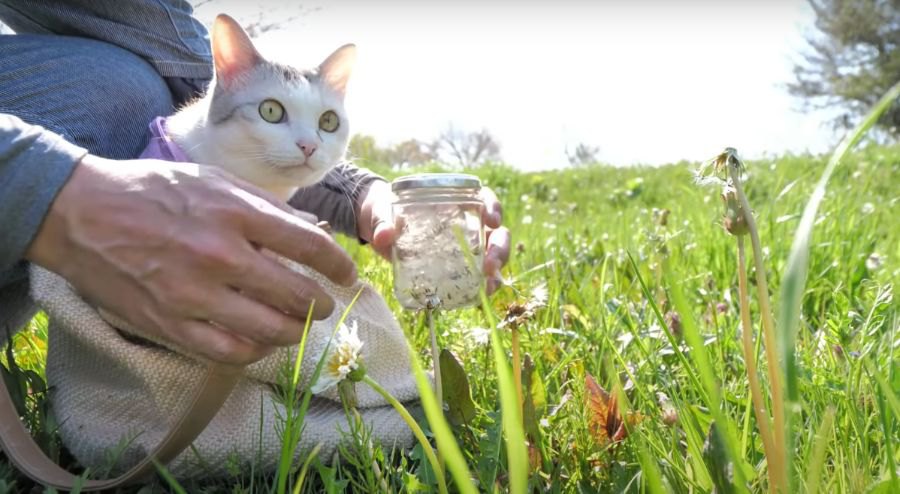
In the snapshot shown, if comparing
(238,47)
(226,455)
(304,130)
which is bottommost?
(226,455)

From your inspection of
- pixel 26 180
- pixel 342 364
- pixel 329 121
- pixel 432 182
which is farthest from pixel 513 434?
pixel 329 121

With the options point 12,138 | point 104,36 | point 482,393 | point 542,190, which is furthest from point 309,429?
point 542,190

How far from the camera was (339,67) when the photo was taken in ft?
4.50

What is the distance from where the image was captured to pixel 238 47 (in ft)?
4.05

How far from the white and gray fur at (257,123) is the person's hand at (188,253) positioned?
0.48 metres

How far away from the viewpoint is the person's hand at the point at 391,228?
958 millimetres

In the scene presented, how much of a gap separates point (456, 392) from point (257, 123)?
0.60 m

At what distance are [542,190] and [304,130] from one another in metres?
3.55

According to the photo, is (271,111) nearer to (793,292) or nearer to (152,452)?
(152,452)

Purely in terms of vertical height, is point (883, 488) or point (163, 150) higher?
point (163, 150)

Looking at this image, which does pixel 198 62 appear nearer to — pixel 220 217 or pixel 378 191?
pixel 378 191

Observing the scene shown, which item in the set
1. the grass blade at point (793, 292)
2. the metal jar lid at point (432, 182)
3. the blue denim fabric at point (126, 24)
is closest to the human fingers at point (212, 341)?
the metal jar lid at point (432, 182)

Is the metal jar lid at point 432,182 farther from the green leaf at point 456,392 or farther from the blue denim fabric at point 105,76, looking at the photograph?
the blue denim fabric at point 105,76

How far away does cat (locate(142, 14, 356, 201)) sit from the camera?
1.17 meters
